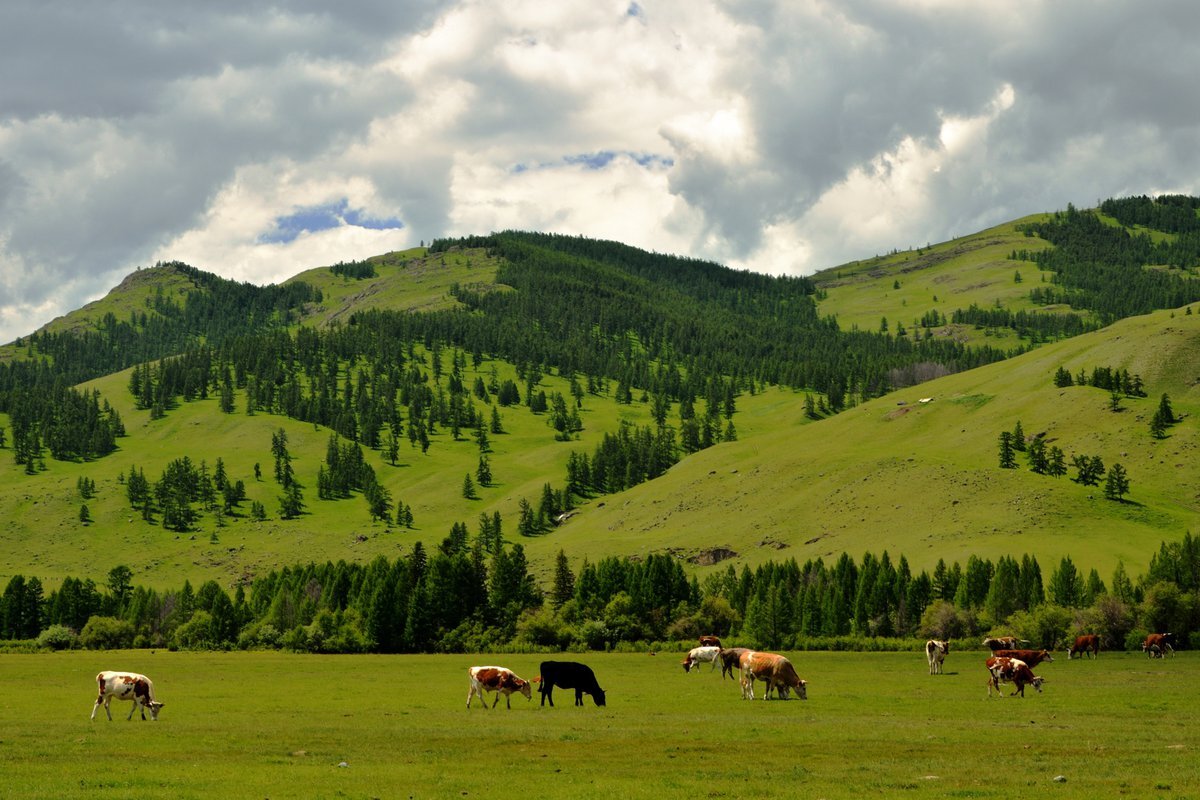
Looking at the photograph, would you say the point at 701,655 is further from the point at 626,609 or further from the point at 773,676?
the point at 626,609

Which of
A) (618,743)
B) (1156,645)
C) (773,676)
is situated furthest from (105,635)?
(1156,645)

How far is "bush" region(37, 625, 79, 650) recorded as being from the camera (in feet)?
457

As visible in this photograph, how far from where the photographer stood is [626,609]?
133 metres

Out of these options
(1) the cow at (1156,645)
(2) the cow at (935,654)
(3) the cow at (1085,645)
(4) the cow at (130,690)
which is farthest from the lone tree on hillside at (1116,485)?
(4) the cow at (130,690)

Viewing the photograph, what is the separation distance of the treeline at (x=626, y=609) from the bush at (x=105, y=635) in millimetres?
186

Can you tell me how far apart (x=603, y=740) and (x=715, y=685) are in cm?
3209

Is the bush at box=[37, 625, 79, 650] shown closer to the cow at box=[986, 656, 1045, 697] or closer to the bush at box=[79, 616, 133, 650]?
the bush at box=[79, 616, 133, 650]

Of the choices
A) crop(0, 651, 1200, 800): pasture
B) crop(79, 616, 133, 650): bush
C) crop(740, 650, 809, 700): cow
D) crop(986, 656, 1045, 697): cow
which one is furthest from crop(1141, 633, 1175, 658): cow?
crop(79, 616, 133, 650): bush

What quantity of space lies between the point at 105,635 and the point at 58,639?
19.1 ft

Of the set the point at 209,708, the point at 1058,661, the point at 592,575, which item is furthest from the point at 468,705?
the point at 592,575

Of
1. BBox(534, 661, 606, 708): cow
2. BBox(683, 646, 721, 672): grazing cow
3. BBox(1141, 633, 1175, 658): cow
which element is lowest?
BBox(1141, 633, 1175, 658): cow

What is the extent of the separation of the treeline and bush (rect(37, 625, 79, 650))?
0.28 m

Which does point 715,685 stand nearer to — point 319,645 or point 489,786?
point 489,786

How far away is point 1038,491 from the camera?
19700 cm
